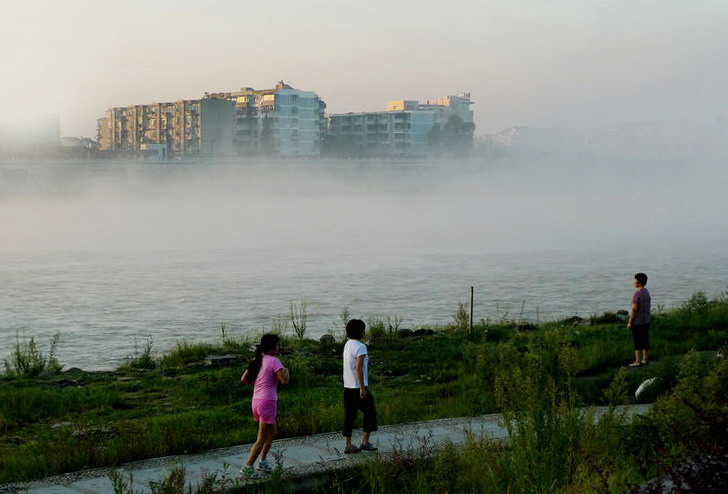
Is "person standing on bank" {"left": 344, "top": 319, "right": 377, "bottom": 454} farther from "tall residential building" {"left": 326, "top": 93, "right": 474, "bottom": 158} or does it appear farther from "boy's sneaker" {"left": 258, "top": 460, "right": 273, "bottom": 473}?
"tall residential building" {"left": 326, "top": 93, "right": 474, "bottom": 158}

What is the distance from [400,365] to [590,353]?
2.84 metres

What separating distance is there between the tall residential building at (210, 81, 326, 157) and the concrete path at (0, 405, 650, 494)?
140 meters

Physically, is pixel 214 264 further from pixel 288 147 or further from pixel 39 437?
pixel 288 147

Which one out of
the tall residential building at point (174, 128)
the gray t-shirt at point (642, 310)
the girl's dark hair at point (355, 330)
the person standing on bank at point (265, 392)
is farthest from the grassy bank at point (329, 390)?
the tall residential building at point (174, 128)

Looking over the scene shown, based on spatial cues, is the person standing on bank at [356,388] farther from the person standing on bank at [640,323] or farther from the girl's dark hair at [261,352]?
the person standing on bank at [640,323]

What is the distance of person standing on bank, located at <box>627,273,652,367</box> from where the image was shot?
533 inches

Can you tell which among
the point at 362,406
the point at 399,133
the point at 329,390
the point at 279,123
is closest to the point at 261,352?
the point at 362,406

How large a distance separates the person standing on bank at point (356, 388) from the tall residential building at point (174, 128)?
12533 centimetres

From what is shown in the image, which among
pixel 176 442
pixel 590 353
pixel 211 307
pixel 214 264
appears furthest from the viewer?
pixel 214 264

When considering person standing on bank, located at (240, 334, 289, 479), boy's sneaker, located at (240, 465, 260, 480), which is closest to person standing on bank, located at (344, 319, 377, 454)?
person standing on bank, located at (240, 334, 289, 479)

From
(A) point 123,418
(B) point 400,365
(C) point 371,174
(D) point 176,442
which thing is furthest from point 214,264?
(C) point 371,174

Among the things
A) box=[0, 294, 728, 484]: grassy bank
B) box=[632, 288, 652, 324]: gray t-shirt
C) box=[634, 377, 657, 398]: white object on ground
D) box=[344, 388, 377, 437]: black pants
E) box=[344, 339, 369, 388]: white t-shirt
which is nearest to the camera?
box=[0, 294, 728, 484]: grassy bank

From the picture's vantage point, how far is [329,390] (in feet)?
43.1

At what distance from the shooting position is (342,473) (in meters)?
8.31
